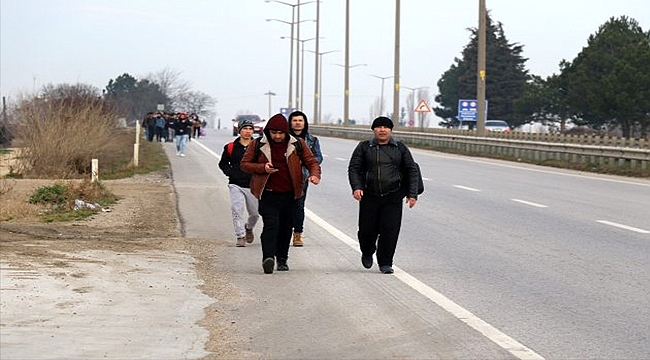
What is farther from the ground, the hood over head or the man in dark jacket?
the hood over head

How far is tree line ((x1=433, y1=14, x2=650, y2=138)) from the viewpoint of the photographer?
225 feet

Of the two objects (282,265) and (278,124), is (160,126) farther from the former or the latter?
(278,124)

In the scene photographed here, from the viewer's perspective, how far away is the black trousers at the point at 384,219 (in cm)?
1163

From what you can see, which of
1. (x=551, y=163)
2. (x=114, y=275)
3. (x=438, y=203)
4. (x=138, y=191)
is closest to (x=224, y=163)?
(x=114, y=275)

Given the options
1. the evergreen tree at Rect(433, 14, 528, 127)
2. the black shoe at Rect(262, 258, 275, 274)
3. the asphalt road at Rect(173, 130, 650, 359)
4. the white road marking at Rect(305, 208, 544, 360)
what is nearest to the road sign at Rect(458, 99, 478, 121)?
the evergreen tree at Rect(433, 14, 528, 127)

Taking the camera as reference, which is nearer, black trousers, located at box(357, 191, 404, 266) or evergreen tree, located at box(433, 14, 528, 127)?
black trousers, located at box(357, 191, 404, 266)

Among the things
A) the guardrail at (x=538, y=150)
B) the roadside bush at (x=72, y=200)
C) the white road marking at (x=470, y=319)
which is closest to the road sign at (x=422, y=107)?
the guardrail at (x=538, y=150)

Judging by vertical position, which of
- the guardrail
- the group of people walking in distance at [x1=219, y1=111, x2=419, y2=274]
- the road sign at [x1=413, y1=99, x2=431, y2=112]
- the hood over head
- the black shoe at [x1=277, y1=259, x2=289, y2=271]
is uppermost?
the road sign at [x1=413, y1=99, x2=431, y2=112]

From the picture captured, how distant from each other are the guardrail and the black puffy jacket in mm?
21482

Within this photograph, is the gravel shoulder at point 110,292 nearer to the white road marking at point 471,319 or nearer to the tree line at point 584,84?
the white road marking at point 471,319

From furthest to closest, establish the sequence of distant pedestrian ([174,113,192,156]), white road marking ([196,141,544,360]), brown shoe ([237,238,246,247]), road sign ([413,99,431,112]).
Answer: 1. road sign ([413,99,431,112])
2. distant pedestrian ([174,113,192,156])
3. brown shoe ([237,238,246,247])
4. white road marking ([196,141,544,360])

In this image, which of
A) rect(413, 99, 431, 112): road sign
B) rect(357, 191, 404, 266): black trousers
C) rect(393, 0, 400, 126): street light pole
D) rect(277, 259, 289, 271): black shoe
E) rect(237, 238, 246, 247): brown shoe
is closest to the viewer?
rect(357, 191, 404, 266): black trousers

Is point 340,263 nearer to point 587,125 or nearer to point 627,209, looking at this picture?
point 627,209

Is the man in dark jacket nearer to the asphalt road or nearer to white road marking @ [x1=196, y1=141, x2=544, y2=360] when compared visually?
the asphalt road
